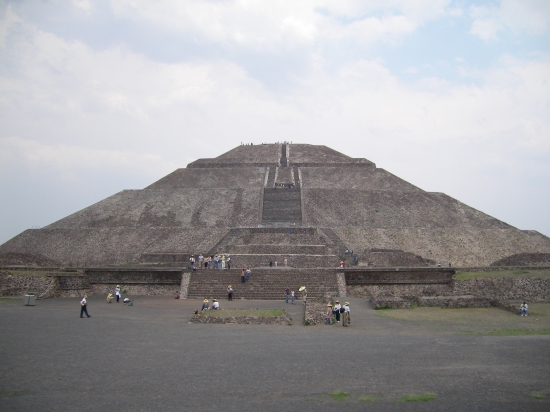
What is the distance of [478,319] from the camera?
51.1 feet

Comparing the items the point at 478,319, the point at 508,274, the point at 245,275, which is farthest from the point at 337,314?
the point at 508,274

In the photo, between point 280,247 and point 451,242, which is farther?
point 451,242

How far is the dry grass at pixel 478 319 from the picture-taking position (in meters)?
13.8

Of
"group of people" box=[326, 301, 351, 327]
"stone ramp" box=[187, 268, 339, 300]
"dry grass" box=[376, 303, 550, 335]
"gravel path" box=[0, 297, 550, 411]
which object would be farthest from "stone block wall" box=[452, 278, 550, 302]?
"gravel path" box=[0, 297, 550, 411]

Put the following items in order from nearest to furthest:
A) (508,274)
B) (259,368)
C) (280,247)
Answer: (259,368) → (508,274) → (280,247)

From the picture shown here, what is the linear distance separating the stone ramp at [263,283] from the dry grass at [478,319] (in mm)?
5099

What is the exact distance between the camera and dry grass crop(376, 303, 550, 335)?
1377 cm

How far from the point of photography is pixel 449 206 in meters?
41.2

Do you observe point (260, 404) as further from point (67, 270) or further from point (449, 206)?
point (449, 206)

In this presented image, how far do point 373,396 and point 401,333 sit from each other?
19.2ft

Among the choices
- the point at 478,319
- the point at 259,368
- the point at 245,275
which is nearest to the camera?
the point at 259,368

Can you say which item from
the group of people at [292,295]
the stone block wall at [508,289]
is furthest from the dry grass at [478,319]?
the group of people at [292,295]

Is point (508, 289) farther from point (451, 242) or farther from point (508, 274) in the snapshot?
point (451, 242)

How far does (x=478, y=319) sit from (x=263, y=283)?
9741 mm
